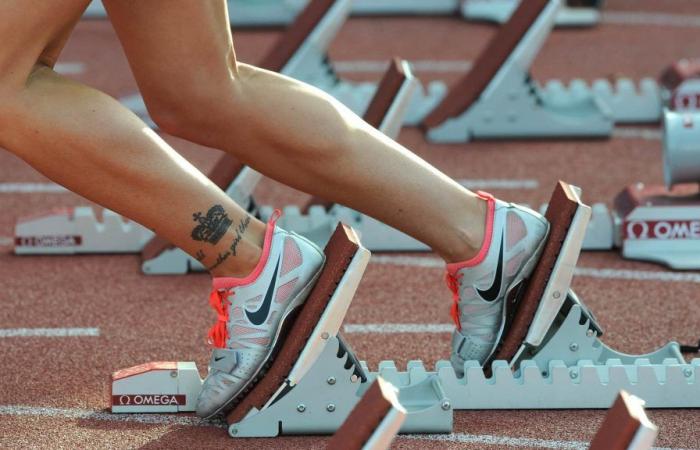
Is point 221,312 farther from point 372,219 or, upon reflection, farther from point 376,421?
point 372,219

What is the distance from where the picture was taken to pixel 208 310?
448 cm

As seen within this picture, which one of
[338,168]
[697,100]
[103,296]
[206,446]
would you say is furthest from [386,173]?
[697,100]

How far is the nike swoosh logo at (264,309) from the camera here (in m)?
3.40

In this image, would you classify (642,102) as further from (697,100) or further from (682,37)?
(682,37)

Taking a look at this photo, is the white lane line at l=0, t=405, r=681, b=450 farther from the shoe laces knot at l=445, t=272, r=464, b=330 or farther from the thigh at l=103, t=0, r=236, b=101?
the thigh at l=103, t=0, r=236, b=101

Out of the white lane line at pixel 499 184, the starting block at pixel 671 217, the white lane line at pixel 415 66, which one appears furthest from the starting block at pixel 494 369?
the white lane line at pixel 415 66

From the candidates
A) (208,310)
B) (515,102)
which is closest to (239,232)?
(208,310)

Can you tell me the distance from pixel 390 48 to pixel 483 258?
514 cm

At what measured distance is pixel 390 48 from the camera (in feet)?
28.1

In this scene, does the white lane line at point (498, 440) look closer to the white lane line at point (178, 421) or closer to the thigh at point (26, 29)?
the white lane line at point (178, 421)

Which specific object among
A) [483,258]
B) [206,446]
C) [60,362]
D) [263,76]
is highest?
[263,76]

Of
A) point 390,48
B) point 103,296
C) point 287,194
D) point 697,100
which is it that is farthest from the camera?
point 390,48

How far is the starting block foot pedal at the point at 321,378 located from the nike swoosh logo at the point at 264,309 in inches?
3.3

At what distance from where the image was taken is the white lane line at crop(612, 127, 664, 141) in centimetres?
666
